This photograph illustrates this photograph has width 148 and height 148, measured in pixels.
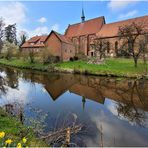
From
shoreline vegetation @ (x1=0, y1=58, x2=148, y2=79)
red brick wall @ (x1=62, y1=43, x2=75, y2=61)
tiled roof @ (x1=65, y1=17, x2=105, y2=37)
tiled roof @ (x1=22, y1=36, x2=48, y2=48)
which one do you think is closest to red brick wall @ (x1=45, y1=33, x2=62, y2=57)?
red brick wall @ (x1=62, y1=43, x2=75, y2=61)

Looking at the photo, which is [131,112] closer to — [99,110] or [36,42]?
[99,110]

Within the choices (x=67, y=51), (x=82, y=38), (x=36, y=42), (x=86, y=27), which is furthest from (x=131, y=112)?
(x=36, y=42)

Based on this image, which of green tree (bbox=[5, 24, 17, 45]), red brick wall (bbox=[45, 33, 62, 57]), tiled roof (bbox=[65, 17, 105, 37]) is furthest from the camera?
green tree (bbox=[5, 24, 17, 45])

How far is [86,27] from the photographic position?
61062mm

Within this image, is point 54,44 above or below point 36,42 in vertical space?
below

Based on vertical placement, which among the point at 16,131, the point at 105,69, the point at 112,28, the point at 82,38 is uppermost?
the point at 112,28

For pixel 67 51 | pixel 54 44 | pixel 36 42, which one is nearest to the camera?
pixel 54 44

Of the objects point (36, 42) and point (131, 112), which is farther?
point (36, 42)

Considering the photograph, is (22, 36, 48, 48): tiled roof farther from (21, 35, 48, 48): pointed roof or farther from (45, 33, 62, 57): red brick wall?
(45, 33, 62, 57): red brick wall

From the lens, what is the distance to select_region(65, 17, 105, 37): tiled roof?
5759cm

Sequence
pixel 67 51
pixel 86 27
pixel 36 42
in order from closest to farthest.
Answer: pixel 67 51 → pixel 86 27 → pixel 36 42

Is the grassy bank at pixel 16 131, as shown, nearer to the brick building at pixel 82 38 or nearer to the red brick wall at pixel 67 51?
the brick building at pixel 82 38

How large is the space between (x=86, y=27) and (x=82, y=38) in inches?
134

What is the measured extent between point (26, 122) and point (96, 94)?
10177 millimetres
